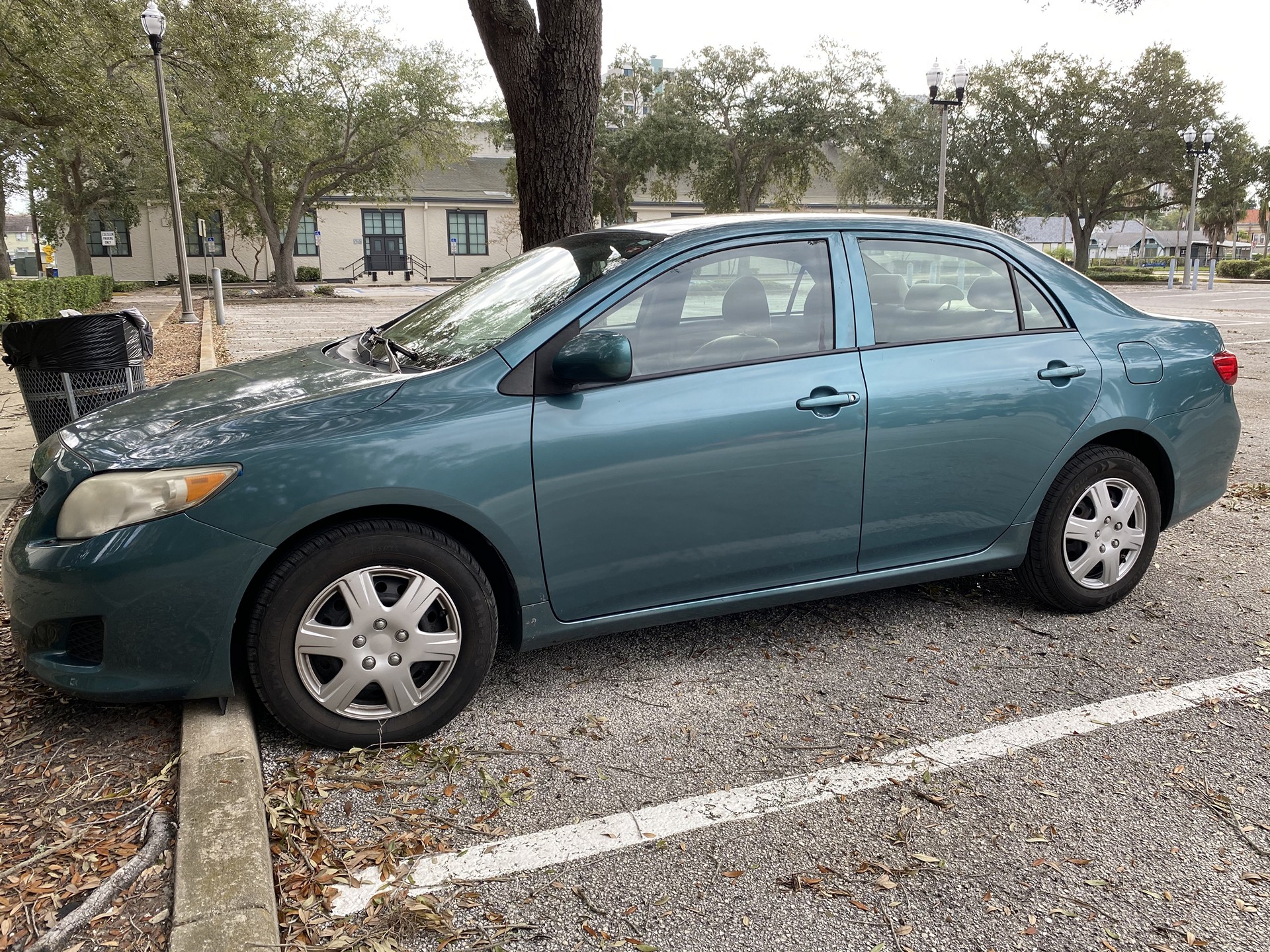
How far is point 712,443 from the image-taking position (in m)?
3.41

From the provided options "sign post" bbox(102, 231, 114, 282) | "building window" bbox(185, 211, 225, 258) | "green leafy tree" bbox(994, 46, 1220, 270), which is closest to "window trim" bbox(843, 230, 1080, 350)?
"green leafy tree" bbox(994, 46, 1220, 270)

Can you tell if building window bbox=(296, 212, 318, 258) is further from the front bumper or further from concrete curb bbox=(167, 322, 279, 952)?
concrete curb bbox=(167, 322, 279, 952)

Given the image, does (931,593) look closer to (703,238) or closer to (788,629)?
(788,629)

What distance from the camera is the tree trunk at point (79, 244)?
41131 mm

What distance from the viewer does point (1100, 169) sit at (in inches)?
1668

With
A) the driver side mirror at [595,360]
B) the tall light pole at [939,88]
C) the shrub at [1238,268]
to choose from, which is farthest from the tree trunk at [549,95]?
the shrub at [1238,268]

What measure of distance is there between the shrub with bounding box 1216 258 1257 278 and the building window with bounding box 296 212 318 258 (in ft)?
146

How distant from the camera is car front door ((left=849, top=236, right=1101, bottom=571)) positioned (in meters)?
3.74

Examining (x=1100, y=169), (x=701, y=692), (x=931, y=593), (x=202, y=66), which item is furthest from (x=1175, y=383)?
(x=1100, y=169)

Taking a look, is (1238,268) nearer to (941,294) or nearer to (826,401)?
(941,294)

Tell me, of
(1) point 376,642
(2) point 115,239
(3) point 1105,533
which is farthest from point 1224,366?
(2) point 115,239

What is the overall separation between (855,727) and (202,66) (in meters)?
23.2

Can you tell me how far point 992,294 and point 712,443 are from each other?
1.47m

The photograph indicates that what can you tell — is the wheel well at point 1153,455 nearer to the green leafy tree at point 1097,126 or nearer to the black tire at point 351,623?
the black tire at point 351,623
